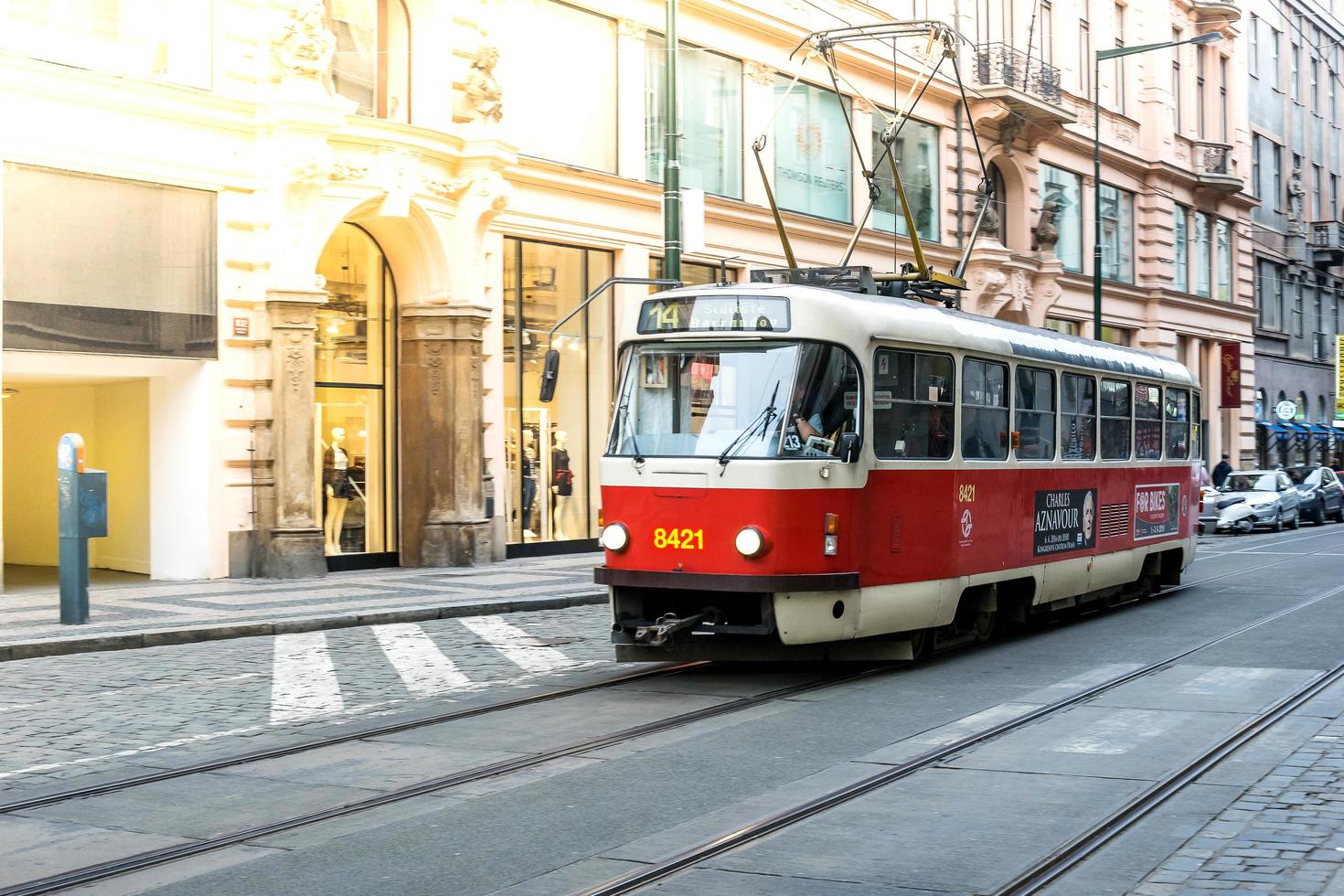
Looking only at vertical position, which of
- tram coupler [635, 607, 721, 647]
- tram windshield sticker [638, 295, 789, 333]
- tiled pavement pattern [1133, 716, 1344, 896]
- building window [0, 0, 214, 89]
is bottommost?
tiled pavement pattern [1133, 716, 1344, 896]

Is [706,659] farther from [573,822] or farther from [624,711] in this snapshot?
[573,822]

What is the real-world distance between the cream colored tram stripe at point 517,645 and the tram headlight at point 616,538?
1.42 m

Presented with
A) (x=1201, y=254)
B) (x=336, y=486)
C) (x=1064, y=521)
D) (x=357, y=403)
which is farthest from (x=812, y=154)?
(x=1201, y=254)

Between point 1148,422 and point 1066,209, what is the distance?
22635 millimetres

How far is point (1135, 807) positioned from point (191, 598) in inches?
472

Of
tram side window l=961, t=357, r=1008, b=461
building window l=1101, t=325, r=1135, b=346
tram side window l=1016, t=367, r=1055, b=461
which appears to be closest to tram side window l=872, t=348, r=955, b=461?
tram side window l=961, t=357, r=1008, b=461

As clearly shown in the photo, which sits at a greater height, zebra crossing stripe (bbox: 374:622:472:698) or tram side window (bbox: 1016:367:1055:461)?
tram side window (bbox: 1016:367:1055:461)

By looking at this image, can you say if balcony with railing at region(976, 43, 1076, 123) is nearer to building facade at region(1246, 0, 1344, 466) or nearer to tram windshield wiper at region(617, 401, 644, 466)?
building facade at region(1246, 0, 1344, 466)

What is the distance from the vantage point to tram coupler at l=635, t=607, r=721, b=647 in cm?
1079

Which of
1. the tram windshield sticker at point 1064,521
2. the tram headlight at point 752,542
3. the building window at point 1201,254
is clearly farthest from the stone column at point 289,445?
the building window at point 1201,254

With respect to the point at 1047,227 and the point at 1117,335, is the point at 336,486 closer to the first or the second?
the point at 1047,227

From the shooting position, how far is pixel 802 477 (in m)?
10.7

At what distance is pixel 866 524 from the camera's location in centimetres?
1115

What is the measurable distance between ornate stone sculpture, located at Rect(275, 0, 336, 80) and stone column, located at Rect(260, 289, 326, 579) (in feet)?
9.26
